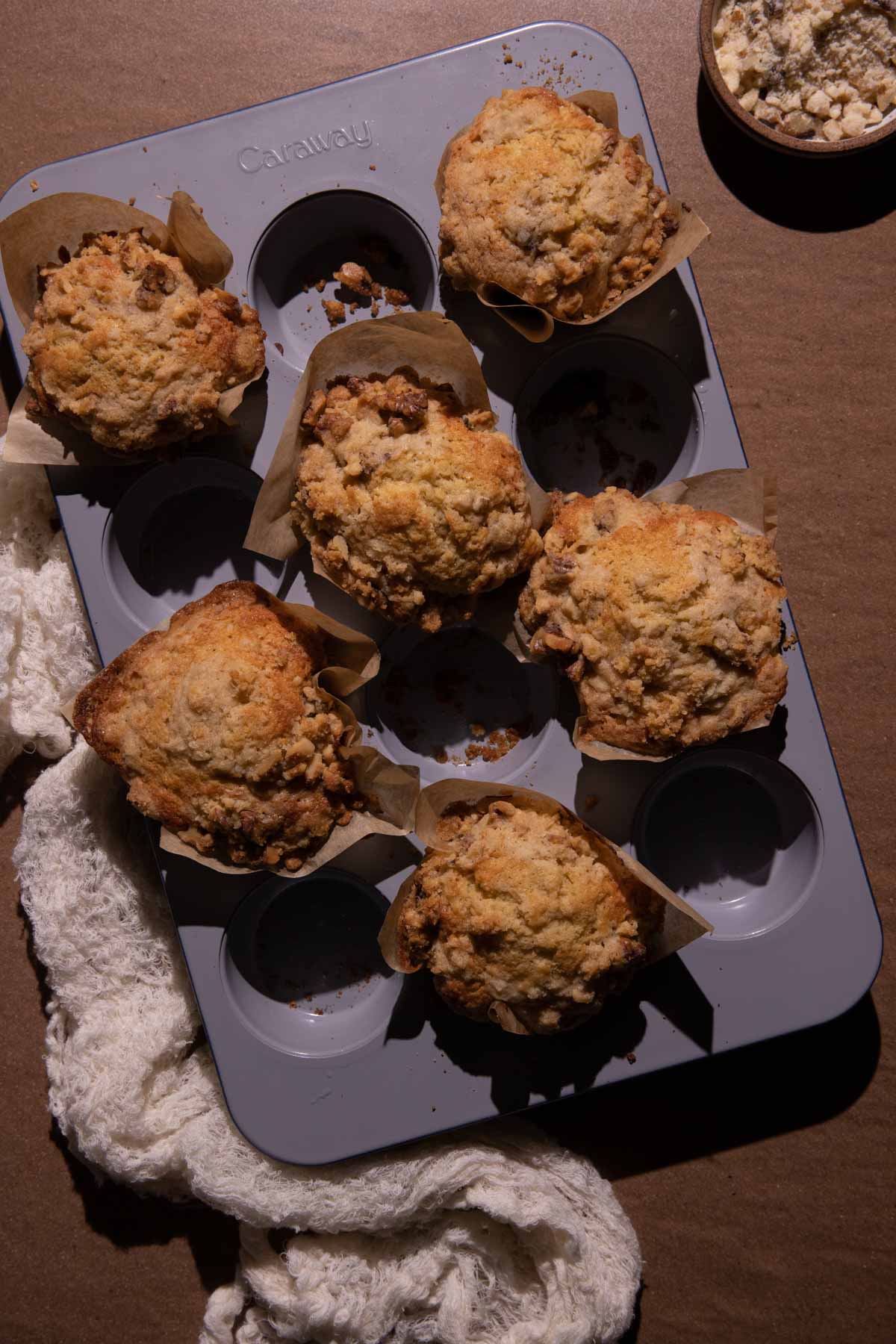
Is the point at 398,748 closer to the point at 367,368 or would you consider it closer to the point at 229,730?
the point at 229,730

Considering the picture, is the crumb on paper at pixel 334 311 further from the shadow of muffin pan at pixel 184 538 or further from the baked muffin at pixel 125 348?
the shadow of muffin pan at pixel 184 538

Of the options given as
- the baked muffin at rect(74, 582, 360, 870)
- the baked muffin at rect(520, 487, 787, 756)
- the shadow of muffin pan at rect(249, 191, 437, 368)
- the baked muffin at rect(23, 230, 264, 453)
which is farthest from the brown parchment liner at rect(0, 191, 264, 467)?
the baked muffin at rect(520, 487, 787, 756)

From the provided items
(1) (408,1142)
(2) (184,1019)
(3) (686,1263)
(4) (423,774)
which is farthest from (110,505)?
(3) (686,1263)

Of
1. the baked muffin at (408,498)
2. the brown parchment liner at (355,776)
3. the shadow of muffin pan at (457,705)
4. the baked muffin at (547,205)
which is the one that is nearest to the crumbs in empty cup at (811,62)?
the baked muffin at (547,205)

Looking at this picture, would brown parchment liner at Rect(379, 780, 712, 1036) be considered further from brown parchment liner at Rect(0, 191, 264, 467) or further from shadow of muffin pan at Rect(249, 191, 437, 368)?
shadow of muffin pan at Rect(249, 191, 437, 368)

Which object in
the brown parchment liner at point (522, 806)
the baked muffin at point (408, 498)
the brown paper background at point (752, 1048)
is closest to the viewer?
the baked muffin at point (408, 498)
